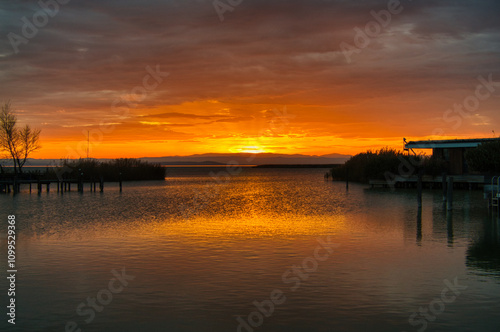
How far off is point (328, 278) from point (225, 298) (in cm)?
293

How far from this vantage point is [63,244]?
17188 millimetres

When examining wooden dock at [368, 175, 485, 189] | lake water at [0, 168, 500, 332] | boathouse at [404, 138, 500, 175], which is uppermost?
boathouse at [404, 138, 500, 175]

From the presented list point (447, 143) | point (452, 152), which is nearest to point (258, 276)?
point (447, 143)

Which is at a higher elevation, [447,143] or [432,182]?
[447,143]

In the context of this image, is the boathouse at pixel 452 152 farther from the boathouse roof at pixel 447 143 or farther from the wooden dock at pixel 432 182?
the wooden dock at pixel 432 182

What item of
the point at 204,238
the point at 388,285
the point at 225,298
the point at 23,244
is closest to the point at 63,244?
the point at 23,244

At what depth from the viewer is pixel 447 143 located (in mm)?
54969

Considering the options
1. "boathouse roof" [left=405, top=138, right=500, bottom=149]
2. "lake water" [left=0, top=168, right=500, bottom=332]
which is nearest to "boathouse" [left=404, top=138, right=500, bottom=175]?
"boathouse roof" [left=405, top=138, right=500, bottom=149]

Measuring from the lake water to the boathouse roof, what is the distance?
3195cm

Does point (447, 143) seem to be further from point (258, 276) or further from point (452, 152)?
point (258, 276)

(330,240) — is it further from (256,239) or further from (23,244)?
(23,244)

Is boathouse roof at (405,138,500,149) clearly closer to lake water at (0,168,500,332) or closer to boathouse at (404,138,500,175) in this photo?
boathouse at (404,138,500,175)

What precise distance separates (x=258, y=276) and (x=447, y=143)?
48015 millimetres

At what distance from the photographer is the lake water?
9.03 metres
